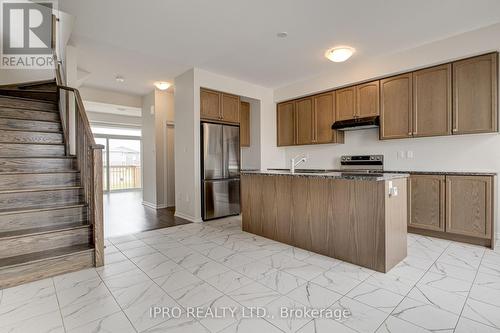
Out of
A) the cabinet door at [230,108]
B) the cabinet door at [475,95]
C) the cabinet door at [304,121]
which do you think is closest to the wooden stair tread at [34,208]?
the cabinet door at [230,108]

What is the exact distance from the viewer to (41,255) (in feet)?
7.69

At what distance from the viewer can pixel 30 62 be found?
452 centimetres

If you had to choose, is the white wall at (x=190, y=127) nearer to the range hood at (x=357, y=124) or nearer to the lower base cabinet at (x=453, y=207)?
the range hood at (x=357, y=124)

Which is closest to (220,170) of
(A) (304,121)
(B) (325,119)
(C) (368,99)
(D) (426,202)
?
(A) (304,121)

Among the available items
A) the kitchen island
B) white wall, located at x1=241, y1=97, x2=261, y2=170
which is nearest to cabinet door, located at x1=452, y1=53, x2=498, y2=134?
the kitchen island

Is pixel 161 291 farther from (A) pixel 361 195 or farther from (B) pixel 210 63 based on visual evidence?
(B) pixel 210 63

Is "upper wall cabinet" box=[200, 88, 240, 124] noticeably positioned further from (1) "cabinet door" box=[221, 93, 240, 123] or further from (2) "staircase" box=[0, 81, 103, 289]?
(2) "staircase" box=[0, 81, 103, 289]

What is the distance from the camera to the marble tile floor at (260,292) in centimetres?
163

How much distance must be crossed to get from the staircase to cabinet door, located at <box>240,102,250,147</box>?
3.15 meters

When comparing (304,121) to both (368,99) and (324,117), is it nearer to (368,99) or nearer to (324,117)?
(324,117)

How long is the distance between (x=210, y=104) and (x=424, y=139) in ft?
11.5

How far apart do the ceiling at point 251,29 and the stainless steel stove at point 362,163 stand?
165 centimetres

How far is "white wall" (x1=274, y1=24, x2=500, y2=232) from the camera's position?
322 cm

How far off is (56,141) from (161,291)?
2959 millimetres
